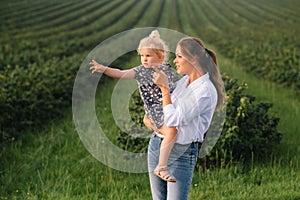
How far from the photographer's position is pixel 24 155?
17.1 feet

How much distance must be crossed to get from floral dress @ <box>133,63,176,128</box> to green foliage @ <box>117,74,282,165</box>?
2.31m

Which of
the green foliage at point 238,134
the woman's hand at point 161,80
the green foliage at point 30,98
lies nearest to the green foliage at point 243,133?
Result: the green foliage at point 238,134

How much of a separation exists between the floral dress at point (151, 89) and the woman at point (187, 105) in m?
0.06

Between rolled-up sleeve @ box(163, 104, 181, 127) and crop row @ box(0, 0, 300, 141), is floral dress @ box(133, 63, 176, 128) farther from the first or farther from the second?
crop row @ box(0, 0, 300, 141)

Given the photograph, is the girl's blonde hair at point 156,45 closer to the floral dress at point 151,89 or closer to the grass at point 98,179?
the floral dress at point 151,89

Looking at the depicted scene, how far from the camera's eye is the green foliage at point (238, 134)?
4734mm

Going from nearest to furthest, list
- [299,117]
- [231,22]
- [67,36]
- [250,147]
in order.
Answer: [250,147] < [299,117] < [67,36] < [231,22]

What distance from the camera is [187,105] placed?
222cm

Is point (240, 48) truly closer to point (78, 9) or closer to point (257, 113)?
point (78, 9)

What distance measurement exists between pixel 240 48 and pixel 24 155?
9310 millimetres

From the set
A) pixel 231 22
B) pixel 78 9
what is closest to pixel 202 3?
pixel 231 22

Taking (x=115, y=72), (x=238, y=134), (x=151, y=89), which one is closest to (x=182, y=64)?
(x=151, y=89)

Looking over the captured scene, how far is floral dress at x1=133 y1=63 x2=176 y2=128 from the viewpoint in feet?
7.34

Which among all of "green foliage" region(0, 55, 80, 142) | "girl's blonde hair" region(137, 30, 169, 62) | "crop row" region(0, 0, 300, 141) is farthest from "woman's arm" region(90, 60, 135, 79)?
"crop row" region(0, 0, 300, 141)
